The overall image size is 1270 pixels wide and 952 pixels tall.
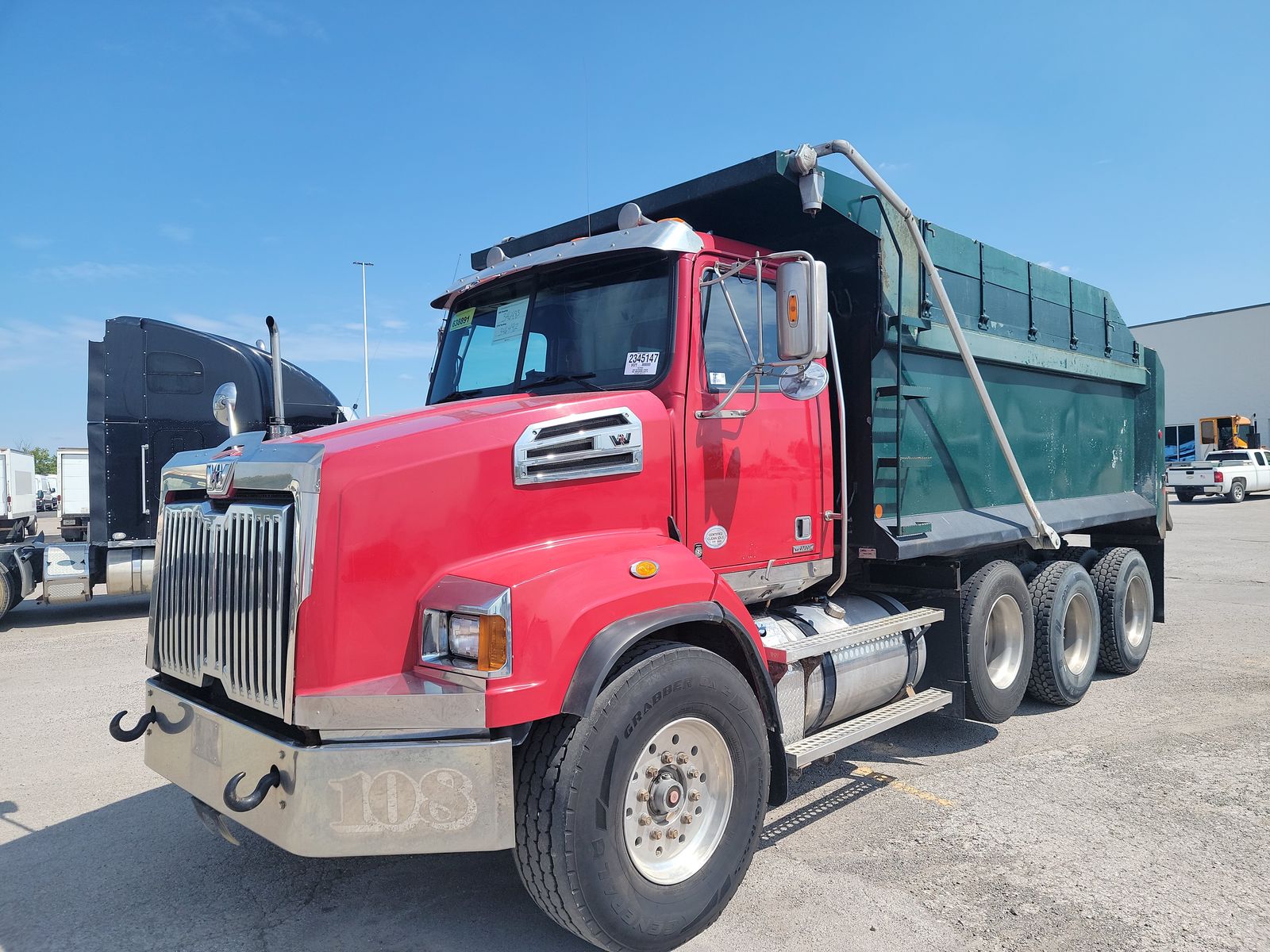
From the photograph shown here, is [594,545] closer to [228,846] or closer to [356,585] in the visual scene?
[356,585]

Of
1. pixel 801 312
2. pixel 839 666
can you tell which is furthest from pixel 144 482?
pixel 801 312

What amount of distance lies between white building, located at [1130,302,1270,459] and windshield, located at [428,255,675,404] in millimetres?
49169

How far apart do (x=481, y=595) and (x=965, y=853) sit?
2.77 meters

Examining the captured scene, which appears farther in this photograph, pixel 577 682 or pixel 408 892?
pixel 408 892

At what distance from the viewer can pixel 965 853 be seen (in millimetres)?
4137

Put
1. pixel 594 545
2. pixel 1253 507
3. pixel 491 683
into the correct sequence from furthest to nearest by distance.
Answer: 1. pixel 1253 507
2. pixel 594 545
3. pixel 491 683

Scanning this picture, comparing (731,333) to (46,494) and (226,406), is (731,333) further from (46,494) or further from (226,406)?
(46,494)

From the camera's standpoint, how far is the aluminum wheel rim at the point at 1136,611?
8.04 m

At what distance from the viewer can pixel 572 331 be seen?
425cm

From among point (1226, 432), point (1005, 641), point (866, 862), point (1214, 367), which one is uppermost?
point (1214, 367)

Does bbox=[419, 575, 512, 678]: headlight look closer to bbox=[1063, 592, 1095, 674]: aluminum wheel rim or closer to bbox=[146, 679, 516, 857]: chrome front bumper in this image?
bbox=[146, 679, 516, 857]: chrome front bumper

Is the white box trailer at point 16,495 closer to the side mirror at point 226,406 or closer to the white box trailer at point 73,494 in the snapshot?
the white box trailer at point 73,494

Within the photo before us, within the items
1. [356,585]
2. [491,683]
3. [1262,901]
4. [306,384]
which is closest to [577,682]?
[491,683]

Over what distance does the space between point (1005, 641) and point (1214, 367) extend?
4994cm
